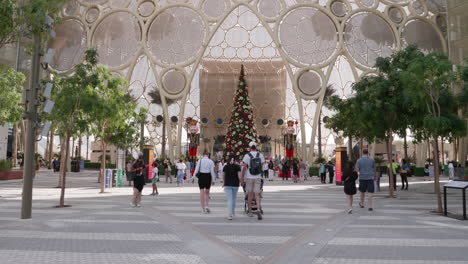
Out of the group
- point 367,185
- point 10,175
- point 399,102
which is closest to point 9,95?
point 10,175

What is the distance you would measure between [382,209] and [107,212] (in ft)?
25.6

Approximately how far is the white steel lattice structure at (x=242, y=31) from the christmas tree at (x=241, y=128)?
55.6 feet

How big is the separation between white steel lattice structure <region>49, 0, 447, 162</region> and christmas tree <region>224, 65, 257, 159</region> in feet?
55.6

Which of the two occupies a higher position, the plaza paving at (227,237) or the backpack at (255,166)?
the backpack at (255,166)

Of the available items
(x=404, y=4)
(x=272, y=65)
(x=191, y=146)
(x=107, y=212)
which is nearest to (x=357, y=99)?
(x=107, y=212)

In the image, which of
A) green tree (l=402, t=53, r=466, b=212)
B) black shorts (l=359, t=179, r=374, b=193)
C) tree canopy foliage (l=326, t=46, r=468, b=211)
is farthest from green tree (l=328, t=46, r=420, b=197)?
black shorts (l=359, t=179, r=374, b=193)

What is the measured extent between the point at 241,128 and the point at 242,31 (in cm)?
2532

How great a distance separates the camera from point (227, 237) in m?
6.93

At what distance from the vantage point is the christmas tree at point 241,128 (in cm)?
3103

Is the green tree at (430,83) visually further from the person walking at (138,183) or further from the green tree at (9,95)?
the green tree at (9,95)

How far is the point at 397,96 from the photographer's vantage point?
15.6 m

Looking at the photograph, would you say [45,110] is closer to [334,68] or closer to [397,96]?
[397,96]

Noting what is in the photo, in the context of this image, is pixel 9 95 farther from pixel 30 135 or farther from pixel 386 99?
pixel 386 99

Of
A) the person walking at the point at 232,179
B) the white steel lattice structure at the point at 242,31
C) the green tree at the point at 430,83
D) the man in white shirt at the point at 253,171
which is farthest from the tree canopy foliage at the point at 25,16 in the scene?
the white steel lattice structure at the point at 242,31
